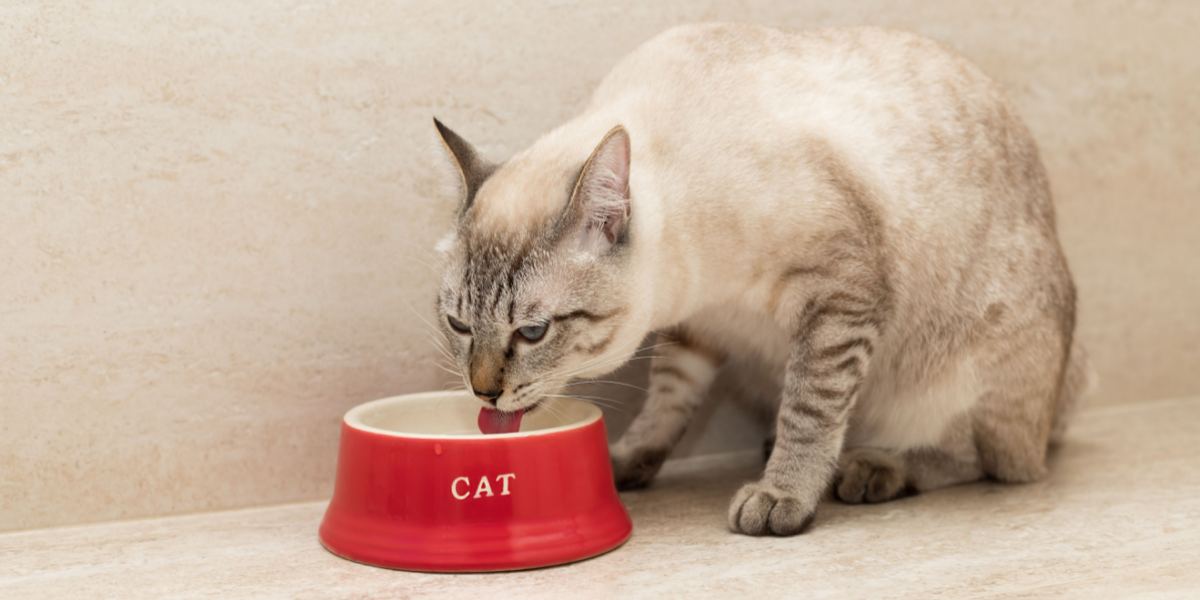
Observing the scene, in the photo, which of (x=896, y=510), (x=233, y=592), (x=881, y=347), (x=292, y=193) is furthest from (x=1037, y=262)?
(x=233, y=592)

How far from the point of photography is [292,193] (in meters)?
2.38

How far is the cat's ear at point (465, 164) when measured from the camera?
83.2 inches

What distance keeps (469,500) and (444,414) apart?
15.6 inches

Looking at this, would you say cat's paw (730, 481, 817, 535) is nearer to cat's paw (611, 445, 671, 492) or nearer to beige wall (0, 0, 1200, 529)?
cat's paw (611, 445, 671, 492)

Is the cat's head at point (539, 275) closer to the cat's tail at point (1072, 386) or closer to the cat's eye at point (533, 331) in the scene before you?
the cat's eye at point (533, 331)

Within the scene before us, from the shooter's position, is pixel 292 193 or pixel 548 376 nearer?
pixel 548 376

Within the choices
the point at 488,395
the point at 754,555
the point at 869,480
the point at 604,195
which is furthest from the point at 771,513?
the point at 604,195

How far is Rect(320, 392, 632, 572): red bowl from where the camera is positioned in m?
2.00

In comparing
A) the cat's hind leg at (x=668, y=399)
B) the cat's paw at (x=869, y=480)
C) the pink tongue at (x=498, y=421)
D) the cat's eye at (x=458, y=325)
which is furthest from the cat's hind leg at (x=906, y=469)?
the cat's eye at (x=458, y=325)

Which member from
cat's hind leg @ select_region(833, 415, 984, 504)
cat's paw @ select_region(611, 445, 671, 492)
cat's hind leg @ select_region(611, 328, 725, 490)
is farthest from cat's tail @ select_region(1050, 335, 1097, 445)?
cat's paw @ select_region(611, 445, 671, 492)

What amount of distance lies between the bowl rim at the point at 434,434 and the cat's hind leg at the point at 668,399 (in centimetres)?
32

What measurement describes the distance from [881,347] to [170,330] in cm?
138

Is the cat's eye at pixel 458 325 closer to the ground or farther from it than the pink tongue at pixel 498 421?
farther from it

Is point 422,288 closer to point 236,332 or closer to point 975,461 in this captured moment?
point 236,332
